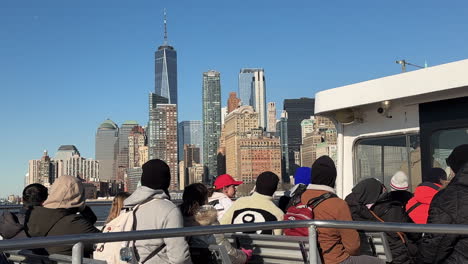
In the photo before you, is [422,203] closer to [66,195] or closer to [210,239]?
[210,239]

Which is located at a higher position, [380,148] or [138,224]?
[380,148]

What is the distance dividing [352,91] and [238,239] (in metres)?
2.49

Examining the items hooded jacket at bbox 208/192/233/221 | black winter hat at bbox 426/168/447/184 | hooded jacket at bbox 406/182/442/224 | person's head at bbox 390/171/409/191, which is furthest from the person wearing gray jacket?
black winter hat at bbox 426/168/447/184

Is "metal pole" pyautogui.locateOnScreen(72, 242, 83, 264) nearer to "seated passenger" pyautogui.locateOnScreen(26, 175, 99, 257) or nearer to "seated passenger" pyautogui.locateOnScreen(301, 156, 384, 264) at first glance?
"seated passenger" pyautogui.locateOnScreen(26, 175, 99, 257)

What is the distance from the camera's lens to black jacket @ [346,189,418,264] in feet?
13.5

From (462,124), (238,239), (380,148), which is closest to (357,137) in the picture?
(380,148)

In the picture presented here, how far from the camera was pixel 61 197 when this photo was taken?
403 centimetres

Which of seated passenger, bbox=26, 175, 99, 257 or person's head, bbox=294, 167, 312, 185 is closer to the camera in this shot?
seated passenger, bbox=26, 175, 99, 257

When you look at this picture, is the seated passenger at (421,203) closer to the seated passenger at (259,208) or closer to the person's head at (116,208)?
the seated passenger at (259,208)

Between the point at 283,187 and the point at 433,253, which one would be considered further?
the point at 283,187

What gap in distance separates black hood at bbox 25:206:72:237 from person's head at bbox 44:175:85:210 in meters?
0.05

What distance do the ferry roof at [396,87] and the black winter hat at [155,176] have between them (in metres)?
2.77

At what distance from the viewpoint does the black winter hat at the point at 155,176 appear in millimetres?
3674

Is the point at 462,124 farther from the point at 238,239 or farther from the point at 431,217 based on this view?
the point at 238,239
